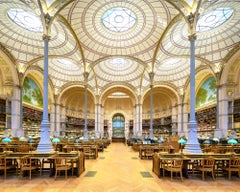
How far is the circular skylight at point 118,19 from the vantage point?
1698 cm

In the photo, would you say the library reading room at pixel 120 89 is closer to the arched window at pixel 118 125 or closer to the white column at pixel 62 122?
the white column at pixel 62 122

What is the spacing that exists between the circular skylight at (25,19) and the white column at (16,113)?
6860mm

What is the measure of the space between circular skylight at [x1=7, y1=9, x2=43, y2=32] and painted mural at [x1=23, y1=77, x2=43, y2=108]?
8.42 meters

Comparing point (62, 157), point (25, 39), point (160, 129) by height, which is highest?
point (25, 39)

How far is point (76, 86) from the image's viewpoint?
30297mm

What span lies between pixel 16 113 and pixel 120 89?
1627 centimetres

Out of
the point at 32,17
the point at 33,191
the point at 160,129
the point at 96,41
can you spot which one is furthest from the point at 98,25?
the point at 160,129

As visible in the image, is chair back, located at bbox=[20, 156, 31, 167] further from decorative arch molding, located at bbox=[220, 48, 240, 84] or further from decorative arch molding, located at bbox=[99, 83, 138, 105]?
decorative arch molding, located at bbox=[99, 83, 138, 105]

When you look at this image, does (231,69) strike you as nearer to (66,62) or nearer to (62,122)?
(66,62)

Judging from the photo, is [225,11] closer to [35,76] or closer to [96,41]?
[96,41]

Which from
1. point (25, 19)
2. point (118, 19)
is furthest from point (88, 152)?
point (25, 19)

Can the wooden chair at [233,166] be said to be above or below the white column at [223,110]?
below

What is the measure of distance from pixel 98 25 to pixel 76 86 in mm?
14056

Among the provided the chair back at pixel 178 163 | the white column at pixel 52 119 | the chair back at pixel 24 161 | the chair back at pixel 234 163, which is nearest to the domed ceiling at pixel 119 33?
the white column at pixel 52 119
